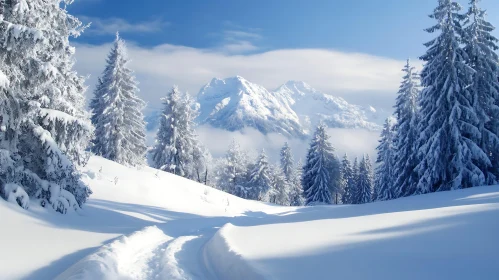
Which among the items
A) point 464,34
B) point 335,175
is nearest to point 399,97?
point 464,34

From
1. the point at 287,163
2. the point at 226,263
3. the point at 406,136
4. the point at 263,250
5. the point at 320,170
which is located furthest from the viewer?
the point at 287,163

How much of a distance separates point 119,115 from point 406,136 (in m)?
26.4

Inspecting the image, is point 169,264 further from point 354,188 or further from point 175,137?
point 354,188

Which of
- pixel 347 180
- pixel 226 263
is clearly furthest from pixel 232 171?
pixel 226 263

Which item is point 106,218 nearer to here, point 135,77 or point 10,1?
point 10,1

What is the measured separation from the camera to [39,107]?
1226 centimetres

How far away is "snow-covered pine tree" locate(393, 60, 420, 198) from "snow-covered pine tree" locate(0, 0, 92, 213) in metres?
22.5

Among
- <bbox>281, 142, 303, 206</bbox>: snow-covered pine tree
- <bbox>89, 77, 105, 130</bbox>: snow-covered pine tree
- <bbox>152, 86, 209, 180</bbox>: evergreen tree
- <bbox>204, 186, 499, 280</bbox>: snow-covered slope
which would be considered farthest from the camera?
<bbox>281, 142, 303, 206</bbox>: snow-covered pine tree

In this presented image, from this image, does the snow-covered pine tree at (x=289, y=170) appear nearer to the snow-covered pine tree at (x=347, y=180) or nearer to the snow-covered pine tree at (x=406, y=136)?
the snow-covered pine tree at (x=347, y=180)

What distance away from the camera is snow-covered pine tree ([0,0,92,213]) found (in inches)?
436

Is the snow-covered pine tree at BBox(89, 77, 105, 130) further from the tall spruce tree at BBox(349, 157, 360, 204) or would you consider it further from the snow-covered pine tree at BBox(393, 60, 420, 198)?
the tall spruce tree at BBox(349, 157, 360, 204)

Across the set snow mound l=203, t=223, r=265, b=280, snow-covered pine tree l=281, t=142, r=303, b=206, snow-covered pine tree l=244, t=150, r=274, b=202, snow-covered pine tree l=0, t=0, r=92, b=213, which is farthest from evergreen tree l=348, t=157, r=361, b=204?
snow mound l=203, t=223, r=265, b=280

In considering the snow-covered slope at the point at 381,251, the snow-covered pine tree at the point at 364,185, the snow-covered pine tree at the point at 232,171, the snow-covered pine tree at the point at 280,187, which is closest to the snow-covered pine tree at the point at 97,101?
the snow-covered pine tree at the point at 232,171

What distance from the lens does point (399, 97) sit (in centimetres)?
3425
